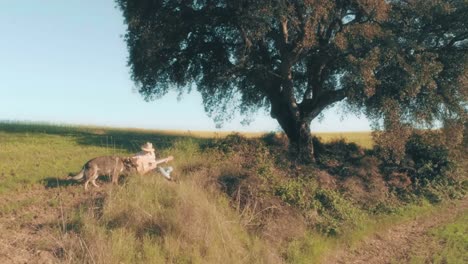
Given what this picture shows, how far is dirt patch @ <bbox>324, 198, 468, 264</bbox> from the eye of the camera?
45.9 feet

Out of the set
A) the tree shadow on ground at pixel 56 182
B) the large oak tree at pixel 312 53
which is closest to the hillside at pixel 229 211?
the tree shadow on ground at pixel 56 182

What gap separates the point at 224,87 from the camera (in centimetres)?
2528

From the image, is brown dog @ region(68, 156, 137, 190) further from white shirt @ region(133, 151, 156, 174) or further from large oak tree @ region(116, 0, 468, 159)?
large oak tree @ region(116, 0, 468, 159)

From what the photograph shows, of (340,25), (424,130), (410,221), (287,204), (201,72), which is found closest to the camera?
(287,204)

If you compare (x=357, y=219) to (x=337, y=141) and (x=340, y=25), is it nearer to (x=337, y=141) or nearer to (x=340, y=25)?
(x=340, y=25)

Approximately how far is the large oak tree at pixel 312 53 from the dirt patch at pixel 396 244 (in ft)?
13.1

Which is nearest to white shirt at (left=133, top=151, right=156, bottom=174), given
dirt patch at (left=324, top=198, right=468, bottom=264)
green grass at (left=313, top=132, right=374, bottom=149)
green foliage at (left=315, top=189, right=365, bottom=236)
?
green foliage at (left=315, top=189, right=365, bottom=236)

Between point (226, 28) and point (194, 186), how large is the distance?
11.8m

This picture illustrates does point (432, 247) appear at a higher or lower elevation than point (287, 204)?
lower

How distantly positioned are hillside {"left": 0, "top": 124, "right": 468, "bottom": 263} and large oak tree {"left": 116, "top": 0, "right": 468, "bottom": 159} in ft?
8.82

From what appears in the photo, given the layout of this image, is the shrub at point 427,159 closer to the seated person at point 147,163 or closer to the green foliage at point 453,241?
the green foliage at point 453,241

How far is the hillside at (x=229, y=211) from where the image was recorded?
10.4 m

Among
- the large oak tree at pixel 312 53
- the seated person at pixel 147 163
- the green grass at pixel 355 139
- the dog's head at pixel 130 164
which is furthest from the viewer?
the green grass at pixel 355 139

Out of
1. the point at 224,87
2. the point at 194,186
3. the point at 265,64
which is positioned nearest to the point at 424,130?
the point at 265,64
